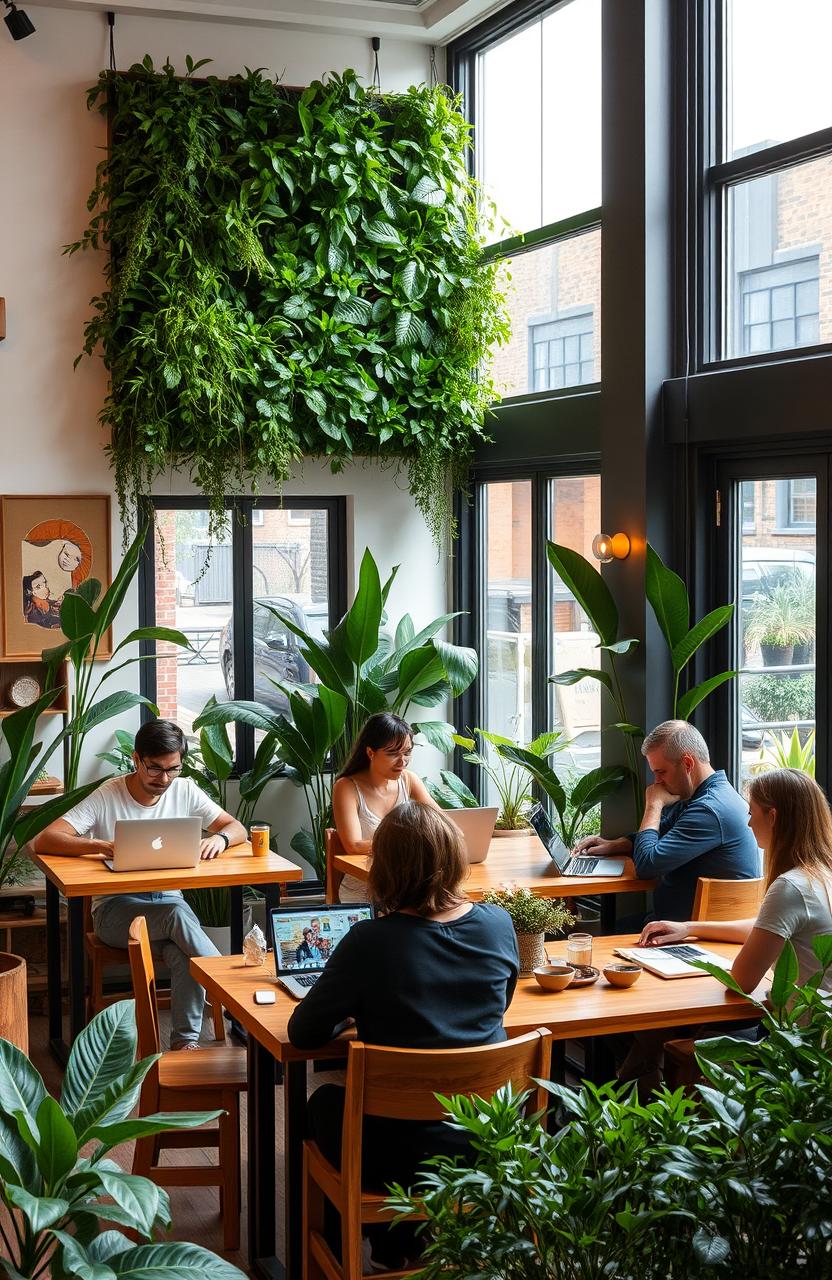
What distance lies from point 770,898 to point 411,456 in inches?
165

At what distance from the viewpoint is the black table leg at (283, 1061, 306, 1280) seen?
363cm

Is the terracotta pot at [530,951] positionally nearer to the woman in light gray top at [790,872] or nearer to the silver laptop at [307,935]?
the silver laptop at [307,935]

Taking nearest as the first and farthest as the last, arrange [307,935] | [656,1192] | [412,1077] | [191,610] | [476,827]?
[656,1192]
[412,1077]
[307,935]
[476,827]
[191,610]

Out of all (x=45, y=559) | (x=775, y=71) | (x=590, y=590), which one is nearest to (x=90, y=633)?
(x=45, y=559)

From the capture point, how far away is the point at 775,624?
5289 millimetres

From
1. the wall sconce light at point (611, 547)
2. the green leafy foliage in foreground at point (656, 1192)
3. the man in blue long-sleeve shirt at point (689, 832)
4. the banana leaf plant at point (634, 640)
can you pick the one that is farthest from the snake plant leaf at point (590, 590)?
the green leafy foliage in foreground at point (656, 1192)

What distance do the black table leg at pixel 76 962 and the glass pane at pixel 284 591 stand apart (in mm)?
2425

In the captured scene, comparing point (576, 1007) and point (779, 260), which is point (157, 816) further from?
point (779, 260)

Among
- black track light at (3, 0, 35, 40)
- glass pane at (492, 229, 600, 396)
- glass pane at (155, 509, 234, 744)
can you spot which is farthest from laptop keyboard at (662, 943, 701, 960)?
black track light at (3, 0, 35, 40)

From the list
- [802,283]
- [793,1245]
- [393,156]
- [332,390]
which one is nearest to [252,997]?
[793,1245]

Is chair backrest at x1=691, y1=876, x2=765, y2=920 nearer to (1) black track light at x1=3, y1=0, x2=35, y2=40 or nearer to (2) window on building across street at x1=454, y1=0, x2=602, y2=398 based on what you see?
(2) window on building across street at x1=454, y1=0, x2=602, y2=398

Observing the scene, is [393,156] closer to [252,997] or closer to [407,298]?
[407,298]

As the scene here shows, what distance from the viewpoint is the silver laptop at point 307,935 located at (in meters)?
4.04

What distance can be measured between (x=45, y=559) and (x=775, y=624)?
350 cm
